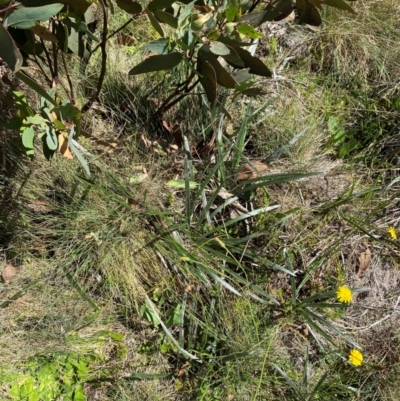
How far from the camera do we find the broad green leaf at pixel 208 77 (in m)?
1.41

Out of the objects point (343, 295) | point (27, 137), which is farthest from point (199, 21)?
point (343, 295)

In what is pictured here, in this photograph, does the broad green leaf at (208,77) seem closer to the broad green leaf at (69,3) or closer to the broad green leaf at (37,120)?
the broad green leaf at (69,3)

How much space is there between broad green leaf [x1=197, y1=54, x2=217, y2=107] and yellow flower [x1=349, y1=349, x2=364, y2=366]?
3.78ft

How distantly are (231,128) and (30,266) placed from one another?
0.97 m

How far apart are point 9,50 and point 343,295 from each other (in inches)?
57.7

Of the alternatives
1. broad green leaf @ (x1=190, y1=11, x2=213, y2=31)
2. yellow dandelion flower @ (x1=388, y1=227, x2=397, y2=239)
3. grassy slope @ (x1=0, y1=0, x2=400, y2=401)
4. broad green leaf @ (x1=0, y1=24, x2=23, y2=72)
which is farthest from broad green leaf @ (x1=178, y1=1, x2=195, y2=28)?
yellow dandelion flower @ (x1=388, y1=227, x2=397, y2=239)

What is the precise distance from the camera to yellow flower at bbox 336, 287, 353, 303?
193 centimetres

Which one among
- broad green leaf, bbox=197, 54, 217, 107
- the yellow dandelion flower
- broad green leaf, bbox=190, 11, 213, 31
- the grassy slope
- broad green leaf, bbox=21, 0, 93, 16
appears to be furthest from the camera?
the yellow dandelion flower

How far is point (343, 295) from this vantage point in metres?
1.93

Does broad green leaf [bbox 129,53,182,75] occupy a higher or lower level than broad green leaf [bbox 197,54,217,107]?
higher

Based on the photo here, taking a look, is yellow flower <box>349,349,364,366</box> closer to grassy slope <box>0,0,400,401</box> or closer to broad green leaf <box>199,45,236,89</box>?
grassy slope <box>0,0,400,401</box>

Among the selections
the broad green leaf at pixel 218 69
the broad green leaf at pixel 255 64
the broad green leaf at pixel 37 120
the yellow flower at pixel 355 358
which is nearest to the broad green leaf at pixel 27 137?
the broad green leaf at pixel 37 120

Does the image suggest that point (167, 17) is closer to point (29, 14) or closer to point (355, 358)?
point (29, 14)

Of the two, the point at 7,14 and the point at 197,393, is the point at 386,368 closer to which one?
the point at 197,393
